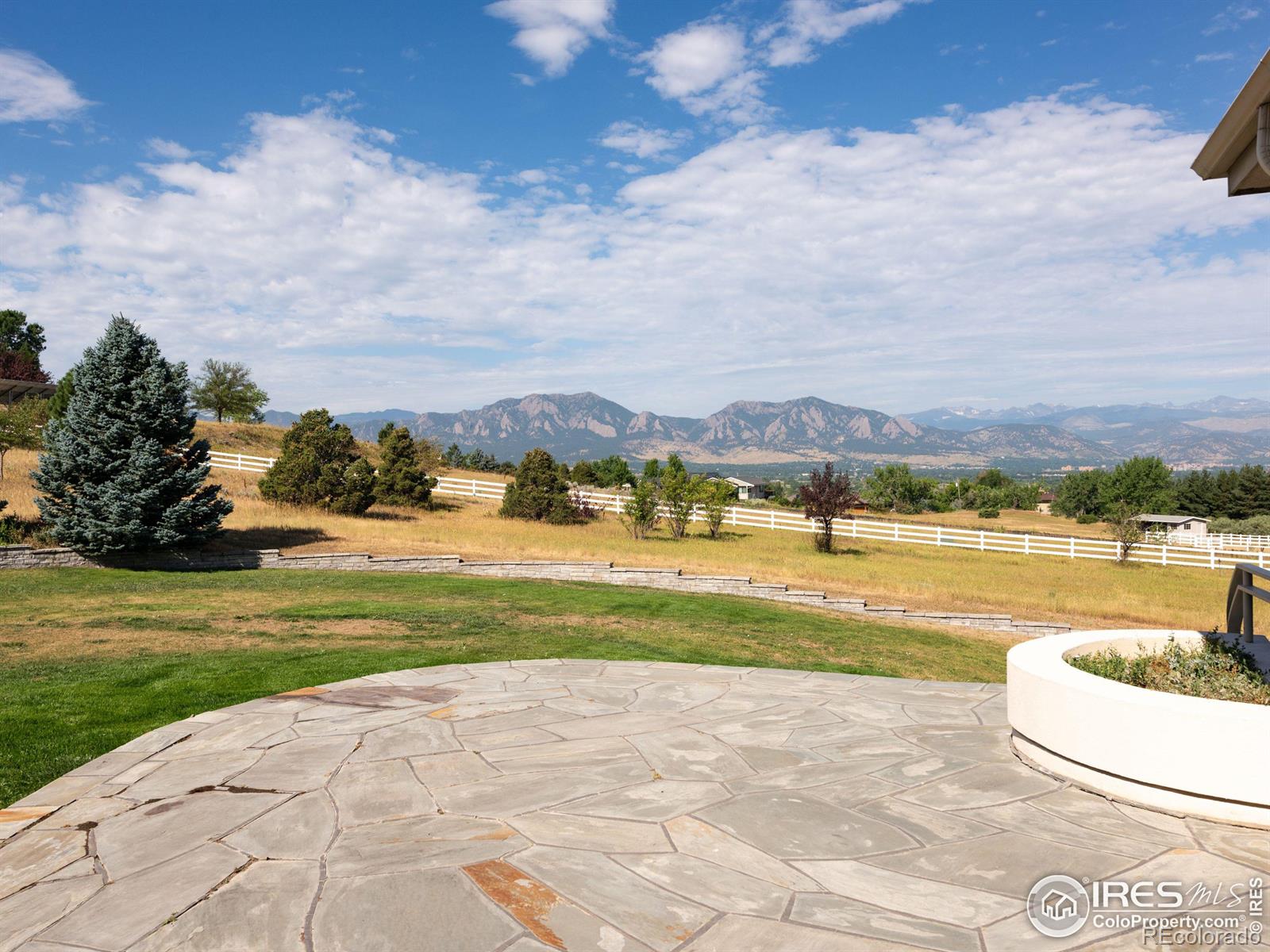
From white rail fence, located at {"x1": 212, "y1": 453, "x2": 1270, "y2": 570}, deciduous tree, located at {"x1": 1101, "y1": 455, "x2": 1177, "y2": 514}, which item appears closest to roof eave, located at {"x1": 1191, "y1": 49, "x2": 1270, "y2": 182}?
white rail fence, located at {"x1": 212, "y1": 453, "x2": 1270, "y2": 570}

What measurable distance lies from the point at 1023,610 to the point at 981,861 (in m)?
15.3

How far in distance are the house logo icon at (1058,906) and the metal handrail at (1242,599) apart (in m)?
2.47

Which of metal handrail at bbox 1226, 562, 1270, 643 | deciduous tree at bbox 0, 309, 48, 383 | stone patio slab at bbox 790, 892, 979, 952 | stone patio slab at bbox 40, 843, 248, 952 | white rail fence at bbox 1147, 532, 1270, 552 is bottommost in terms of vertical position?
white rail fence at bbox 1147, 532, 1270, 552

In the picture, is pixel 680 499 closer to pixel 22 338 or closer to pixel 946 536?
pixel 946 536

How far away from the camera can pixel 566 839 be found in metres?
2.97

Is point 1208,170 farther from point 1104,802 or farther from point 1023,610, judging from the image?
point 1023,610

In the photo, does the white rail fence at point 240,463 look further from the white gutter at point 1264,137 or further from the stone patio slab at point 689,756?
the white gutter at point 1264,137

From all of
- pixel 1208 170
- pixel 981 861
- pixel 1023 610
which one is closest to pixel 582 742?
pixel 981 861

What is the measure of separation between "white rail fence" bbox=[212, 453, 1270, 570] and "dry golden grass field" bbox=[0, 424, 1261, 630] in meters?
1.26

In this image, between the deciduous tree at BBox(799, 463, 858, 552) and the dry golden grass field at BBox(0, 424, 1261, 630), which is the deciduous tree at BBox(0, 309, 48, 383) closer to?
the dry golden grass field at BBox(0, 424, 1261, 630)

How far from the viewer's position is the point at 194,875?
269 centimetres

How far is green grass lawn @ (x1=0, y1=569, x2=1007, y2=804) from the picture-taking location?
532cm

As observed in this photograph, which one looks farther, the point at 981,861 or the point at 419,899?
the point at 981,861

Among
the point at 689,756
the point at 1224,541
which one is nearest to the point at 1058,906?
the point at 689,756
